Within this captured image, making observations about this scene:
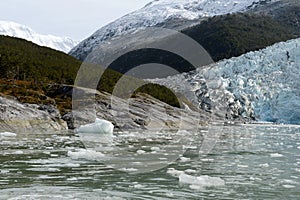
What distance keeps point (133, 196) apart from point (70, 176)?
2.86m

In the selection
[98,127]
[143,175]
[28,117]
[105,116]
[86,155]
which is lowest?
[143,175]

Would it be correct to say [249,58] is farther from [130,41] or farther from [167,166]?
[130,41]

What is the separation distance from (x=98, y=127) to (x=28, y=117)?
570 cm

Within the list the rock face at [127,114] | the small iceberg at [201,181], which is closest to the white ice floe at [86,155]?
the small iceberg at [201,181]

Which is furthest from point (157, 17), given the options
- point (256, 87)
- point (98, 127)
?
point (98, 127)

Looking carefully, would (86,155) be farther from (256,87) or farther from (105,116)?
(256,87)

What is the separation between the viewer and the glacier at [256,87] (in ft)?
192

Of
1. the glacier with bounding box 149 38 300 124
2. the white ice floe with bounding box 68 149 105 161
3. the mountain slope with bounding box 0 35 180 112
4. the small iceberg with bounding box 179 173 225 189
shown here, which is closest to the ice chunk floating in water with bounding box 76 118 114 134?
the mountain slope with bounding box 0 35 180 112

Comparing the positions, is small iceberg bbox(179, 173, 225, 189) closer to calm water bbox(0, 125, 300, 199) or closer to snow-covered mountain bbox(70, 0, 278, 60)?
calm water bbox(0, 125, 300, 199)

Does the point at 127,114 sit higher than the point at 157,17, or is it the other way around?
the point at 157,17

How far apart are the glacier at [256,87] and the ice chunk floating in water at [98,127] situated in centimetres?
3415

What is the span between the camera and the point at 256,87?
60781 mm

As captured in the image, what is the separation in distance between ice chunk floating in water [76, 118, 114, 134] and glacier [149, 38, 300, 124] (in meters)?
34.1

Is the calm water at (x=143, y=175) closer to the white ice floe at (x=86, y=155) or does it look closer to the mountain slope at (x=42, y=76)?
the white ice floe at (x=86, y=155)
